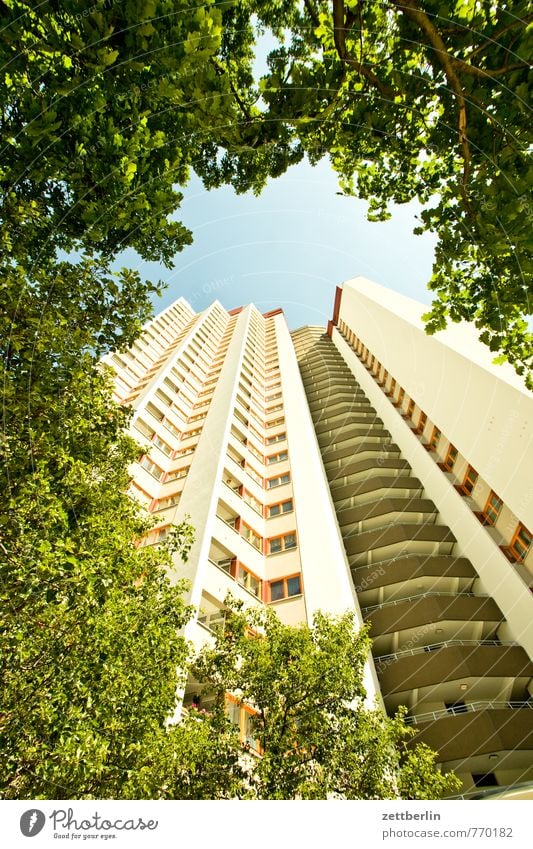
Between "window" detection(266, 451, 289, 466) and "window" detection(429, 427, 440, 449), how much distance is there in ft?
31.2

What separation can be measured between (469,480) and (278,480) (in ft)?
35.1

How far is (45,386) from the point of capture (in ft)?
21.0

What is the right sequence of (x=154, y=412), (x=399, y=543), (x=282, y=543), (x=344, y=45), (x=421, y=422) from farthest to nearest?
(x=421, y=422)
(x=154, y=412)
(x=399, y=543)
(x=282, y=543)
(x=344, y=45)

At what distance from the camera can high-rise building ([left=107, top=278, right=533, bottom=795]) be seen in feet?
48.3

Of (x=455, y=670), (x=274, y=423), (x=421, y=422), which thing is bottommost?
(x=455, y=670)

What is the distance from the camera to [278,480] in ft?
78.4

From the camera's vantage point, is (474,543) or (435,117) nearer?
(435,117)

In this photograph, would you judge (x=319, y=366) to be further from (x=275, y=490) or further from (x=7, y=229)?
(x=7, y=229)

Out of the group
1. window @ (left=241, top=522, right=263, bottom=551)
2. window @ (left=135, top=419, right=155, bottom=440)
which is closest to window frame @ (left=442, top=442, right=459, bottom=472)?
window @ (left=241, top=522, right=263, bottom=551)

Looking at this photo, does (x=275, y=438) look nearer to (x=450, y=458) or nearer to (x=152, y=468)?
(x=152, y=468)

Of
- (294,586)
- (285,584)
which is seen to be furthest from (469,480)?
(285,584)

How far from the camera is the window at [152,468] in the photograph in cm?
2212
